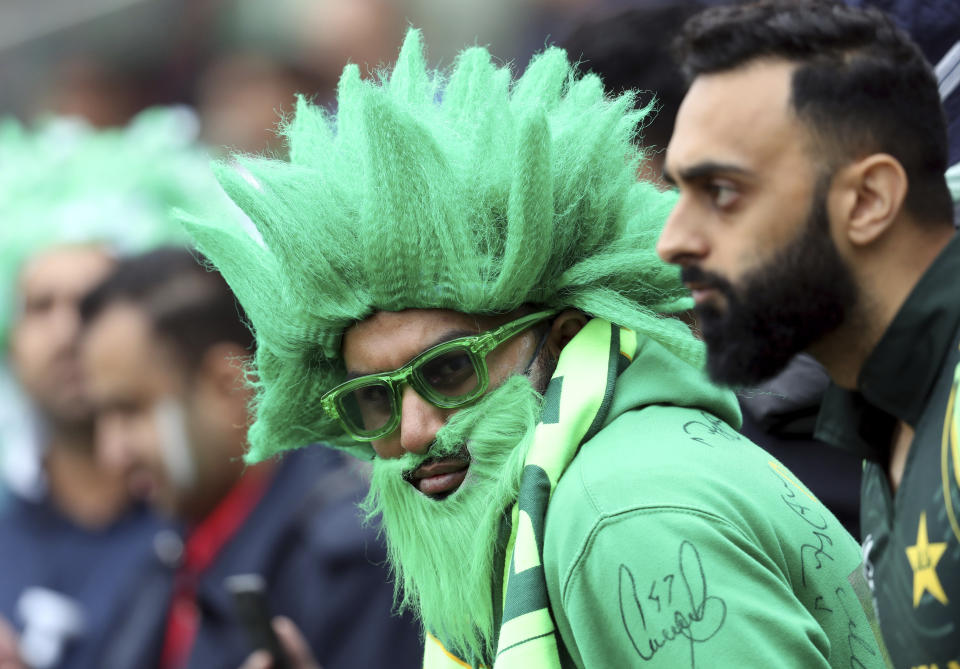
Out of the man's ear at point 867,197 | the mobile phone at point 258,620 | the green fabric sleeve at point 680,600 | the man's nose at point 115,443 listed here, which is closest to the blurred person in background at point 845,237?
the man's ear at point 867,197

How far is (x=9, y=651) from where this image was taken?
4875mm

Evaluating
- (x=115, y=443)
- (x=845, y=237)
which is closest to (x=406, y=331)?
(x=845, y=237)

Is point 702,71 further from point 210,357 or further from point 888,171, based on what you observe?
point 210,357

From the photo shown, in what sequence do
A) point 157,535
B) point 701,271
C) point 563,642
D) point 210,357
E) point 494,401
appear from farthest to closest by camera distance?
point 157,535, point 210,357, point 494,401, point 563,642, point 701,271

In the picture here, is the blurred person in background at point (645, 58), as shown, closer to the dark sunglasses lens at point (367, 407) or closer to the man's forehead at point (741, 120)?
the dark sunglasses lens at point (367, 407)

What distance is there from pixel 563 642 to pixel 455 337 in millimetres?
648

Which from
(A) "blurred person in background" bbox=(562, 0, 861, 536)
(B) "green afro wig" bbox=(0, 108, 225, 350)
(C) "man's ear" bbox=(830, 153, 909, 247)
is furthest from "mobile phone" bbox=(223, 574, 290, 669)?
(C) "man's ear" bbox=(830, 153, 909, 247)

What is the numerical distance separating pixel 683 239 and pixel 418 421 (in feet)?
2.43

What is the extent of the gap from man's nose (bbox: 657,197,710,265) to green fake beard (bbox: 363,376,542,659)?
0.52 m

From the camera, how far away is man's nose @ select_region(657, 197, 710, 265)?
182 centimetres

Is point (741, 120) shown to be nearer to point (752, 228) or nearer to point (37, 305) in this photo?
point (752, 228)

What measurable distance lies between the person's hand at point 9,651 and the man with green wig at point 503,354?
287cm

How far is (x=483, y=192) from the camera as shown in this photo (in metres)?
2.35

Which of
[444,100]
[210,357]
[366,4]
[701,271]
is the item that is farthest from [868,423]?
[366,4]
